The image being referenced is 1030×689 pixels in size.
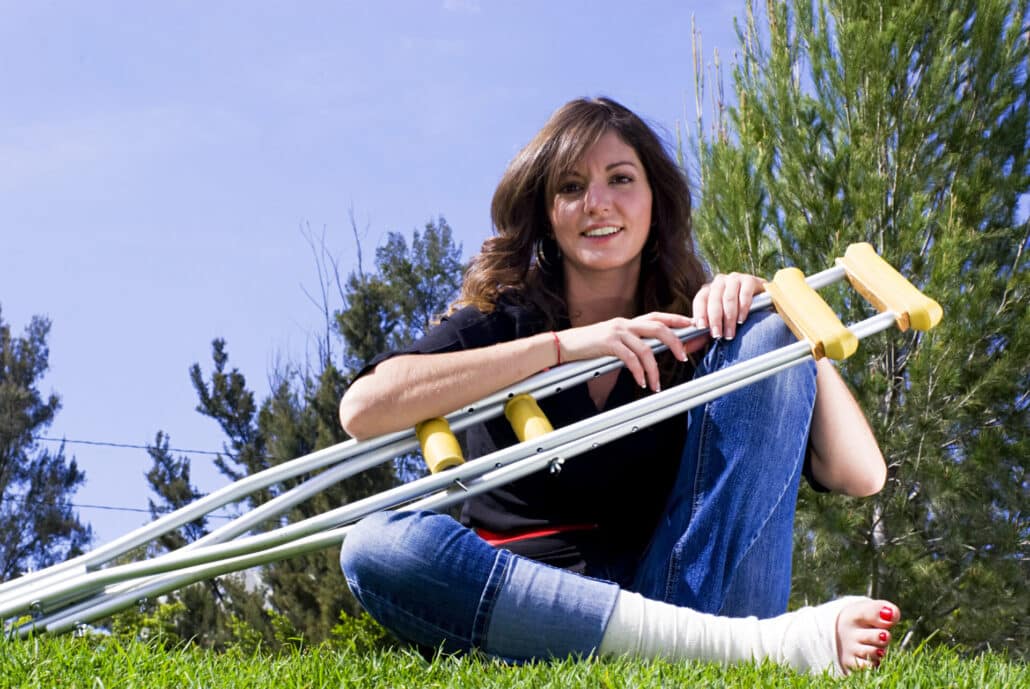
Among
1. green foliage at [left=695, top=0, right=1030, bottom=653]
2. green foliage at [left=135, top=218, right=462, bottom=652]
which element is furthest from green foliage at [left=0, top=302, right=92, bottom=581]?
green foliage at [left=695, top=0, right=1030, bottom=653]

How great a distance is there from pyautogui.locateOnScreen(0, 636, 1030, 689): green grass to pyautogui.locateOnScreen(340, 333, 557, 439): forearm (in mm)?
486

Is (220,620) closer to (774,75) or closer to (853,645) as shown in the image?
(774,75)

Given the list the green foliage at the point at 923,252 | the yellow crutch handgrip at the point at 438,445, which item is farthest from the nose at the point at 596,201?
the green foliage at the point at 923,252

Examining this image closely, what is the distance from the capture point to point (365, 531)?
1.84 m

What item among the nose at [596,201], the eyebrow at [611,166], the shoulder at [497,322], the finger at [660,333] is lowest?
the finger at [660,333]

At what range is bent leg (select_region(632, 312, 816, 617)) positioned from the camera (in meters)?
1.94

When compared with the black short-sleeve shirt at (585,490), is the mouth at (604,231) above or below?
above

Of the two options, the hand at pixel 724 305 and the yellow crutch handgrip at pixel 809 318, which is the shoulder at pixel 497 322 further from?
the yellow crutch handgrip at pixel 809 318

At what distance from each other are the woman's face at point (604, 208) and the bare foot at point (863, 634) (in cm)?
97

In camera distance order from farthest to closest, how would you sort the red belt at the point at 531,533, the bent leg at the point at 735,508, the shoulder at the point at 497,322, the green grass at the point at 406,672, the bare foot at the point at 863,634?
the shoulder at the point at 497,322, the red belt at the point at 531,533, the bent leg at the point at 735,508, the bare foot at the point at 863,634, the green grass at the point at 406,672

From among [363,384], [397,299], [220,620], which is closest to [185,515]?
[363,384]

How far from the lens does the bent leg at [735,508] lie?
1941 millimetres

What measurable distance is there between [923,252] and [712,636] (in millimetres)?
4307

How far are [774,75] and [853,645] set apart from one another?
4.70 m
